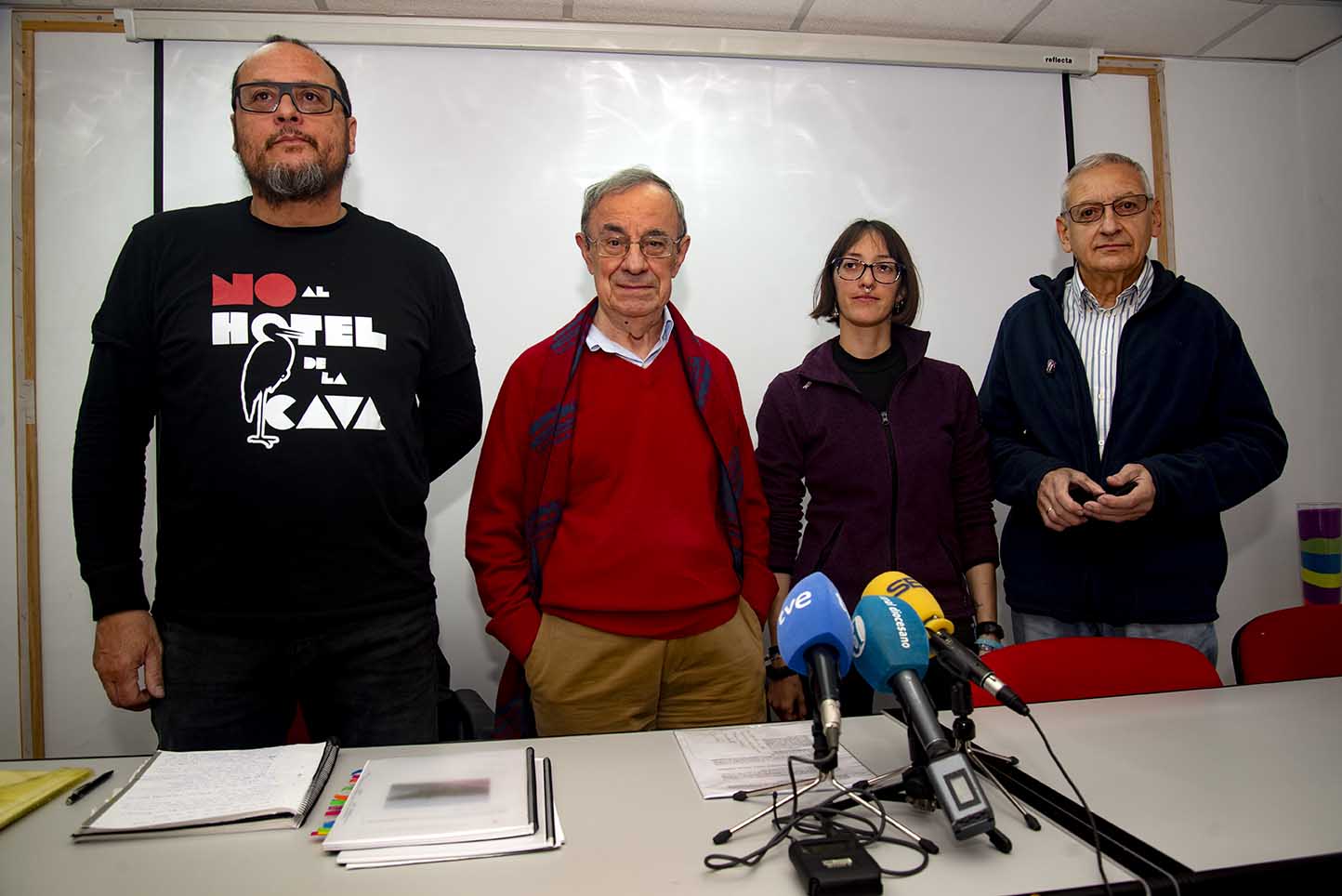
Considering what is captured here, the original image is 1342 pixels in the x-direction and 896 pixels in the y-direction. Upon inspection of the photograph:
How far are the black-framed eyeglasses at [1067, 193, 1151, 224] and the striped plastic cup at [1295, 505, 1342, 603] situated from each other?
1.84 metres

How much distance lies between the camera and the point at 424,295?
186 cm

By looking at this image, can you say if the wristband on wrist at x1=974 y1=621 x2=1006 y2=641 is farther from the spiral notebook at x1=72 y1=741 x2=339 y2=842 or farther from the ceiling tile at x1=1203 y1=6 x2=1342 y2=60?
the ceiling tile at x1=1203 y1=6 x2=1342 y2=60

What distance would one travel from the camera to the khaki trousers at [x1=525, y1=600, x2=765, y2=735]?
1815 millimetres

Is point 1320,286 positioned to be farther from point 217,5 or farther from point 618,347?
point 217,5

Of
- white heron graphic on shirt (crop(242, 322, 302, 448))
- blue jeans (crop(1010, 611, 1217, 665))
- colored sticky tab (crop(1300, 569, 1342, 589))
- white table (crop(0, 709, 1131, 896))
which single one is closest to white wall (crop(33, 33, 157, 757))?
white heron graphic on shirt (crop(242, 322, 302, 448))

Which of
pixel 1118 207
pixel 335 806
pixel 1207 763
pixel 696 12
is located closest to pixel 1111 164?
pixel 1118 207

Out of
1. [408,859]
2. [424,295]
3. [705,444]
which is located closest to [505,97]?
[424,295]

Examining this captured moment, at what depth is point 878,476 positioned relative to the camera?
A: 2125mm

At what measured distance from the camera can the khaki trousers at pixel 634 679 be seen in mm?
1815

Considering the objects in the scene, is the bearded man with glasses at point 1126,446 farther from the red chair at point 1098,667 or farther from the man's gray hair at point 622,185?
the man's gray hair at point 622,185

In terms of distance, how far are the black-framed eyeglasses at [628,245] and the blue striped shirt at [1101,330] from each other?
3.73 feet

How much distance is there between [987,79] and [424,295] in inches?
96.7

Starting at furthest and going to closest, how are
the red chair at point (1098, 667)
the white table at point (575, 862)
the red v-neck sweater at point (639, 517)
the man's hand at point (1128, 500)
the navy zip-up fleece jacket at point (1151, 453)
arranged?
the navy zip-up fleece jacket at point (1151, 453)
the man's hand at point (1128, 500)
the red v-neck sweater at point (639, 517)
the red chair at point (1098, 667)
the white table at point (575, 862)

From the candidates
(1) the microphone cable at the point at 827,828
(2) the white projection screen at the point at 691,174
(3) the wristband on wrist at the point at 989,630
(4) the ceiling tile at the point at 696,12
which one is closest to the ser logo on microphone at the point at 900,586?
(1) the microphone cable at the point at 827,828
